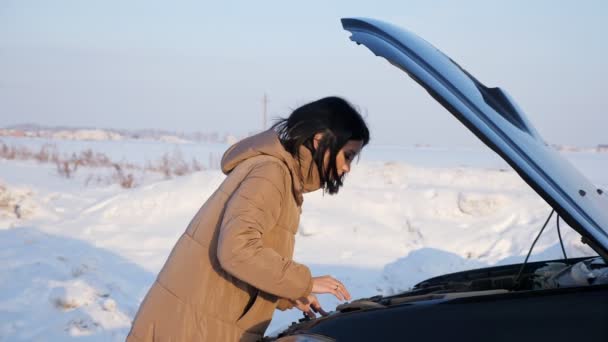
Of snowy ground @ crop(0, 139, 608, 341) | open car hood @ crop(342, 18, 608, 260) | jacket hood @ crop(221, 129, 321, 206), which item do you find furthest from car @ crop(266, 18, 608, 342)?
snowy ground @ crop(0, 139, 608, 341)

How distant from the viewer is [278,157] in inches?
101

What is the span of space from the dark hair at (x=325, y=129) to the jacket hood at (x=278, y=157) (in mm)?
22

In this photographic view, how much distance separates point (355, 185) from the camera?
13352mm

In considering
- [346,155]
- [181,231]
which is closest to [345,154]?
[346,155]

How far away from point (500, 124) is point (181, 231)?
9020 mm

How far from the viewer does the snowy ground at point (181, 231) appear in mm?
6625

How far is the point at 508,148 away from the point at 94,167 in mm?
22112

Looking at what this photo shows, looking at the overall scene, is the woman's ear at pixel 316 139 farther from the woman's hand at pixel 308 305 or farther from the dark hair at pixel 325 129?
the woman's hand at pixel 308 305

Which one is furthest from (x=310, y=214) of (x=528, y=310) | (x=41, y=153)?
(x=41, y=153)

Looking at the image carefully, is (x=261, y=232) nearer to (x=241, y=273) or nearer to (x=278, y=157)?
(x=241, y=273)

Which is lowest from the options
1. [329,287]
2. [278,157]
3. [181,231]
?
[181,231]

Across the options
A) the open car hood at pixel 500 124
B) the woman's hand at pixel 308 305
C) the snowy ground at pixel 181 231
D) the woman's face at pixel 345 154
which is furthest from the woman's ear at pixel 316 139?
the snowy ground at pixel 181 231

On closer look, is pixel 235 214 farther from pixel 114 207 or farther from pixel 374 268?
pixel 114 207

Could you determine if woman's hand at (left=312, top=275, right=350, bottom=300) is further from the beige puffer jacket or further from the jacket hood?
the jacket hood
